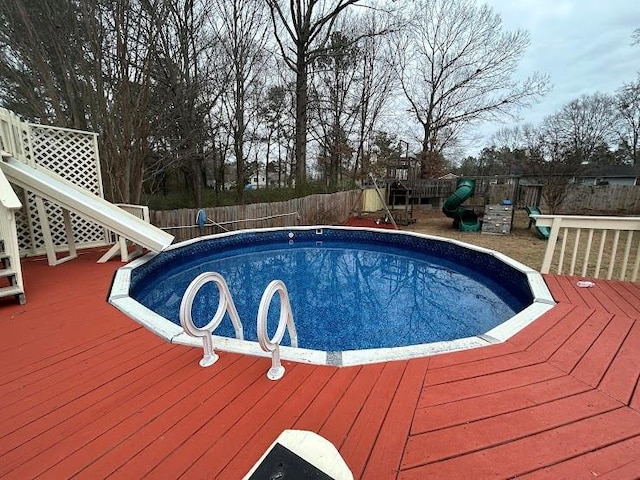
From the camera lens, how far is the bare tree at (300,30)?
1133cm

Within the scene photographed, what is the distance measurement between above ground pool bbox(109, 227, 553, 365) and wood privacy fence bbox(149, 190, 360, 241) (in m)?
0.85

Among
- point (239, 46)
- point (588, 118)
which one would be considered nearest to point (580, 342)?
point (239, 46)

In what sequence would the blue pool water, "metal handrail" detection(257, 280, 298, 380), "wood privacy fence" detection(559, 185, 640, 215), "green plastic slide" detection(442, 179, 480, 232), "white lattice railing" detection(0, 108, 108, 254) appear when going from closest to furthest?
"metal handrail" detection(257, 280, 298, 380)
the blue pool water
"white lattice railing" detection(0, 108, 108, 254)
"green plastic slide" detection(442, 179, 480, 232)
"wood privacy fence" detection(559, 185, 640, 215)

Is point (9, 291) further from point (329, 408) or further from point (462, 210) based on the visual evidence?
point (462, 210)

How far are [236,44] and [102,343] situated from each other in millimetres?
10270

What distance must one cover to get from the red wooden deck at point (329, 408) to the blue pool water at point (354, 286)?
62.9 inches

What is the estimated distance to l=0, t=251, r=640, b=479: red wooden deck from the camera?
4.39 feet

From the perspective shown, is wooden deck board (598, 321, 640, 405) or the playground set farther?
the playground set

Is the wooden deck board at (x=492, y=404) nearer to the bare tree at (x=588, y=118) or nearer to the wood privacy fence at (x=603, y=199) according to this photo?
the wood privacy fence at (x=603, y=199)

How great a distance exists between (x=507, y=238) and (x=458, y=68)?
11650 mm

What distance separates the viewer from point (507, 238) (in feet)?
30.1

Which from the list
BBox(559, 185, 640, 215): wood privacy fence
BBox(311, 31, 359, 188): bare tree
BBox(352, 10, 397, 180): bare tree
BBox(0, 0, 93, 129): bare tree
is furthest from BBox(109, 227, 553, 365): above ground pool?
BBox(559, 185, 640, 215): wood privacy fence

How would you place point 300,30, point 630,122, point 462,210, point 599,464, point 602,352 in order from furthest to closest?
1. point 630,122
2. point 300,30
3. point 462,210
4. point 602,352
5. point 599,464

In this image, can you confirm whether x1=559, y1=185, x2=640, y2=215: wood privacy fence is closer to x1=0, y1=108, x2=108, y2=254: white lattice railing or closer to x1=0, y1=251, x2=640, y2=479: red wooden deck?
x1=0, y1=251, x2=640, y2=479: red wooden deck
